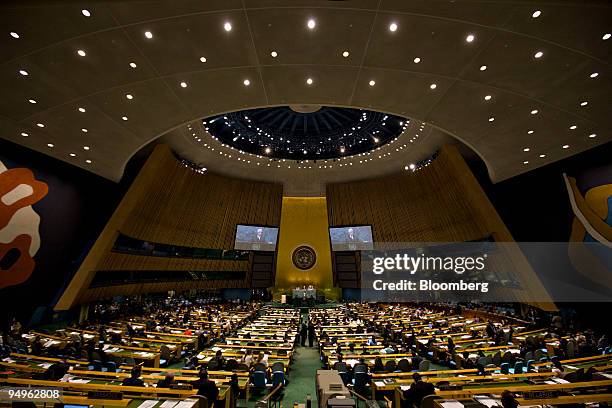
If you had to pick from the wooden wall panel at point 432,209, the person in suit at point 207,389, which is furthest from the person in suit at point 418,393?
the wooden wall panel at point 432,209

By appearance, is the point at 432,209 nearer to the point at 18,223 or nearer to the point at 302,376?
the point at 302,376

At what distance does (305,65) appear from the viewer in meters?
8.76

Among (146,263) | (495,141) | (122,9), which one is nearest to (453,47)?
(495,141)

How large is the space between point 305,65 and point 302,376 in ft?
31.5

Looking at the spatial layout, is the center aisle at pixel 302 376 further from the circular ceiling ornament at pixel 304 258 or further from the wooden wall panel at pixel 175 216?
the circular ceiling ornament at pixel 304 258

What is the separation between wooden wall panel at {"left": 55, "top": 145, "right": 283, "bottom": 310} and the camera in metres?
17.2

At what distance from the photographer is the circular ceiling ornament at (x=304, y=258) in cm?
3319

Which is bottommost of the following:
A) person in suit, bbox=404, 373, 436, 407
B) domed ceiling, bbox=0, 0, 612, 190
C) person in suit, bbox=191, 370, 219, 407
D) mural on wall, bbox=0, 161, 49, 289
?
person in suit, bbox=191, 370, 219, 407

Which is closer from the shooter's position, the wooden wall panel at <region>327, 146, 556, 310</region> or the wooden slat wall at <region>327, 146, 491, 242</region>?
the wooden wall panel at <region>327, 146, 556, 310</region>

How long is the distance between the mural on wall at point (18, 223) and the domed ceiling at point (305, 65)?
1794 millimetres

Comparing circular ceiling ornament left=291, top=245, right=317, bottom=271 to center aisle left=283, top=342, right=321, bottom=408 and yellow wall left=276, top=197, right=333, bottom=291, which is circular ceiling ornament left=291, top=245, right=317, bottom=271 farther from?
center aisle left=283, top=342, right=321, bottom=408

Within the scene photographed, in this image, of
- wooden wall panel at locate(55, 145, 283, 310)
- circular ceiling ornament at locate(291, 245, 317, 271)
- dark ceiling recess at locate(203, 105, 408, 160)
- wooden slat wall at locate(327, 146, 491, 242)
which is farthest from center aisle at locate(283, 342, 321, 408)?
circular ceiling ornament at locate(291, 245, 317, 271)

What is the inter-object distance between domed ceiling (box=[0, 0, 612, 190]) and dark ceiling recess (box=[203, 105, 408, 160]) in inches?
391

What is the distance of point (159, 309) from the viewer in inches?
910
